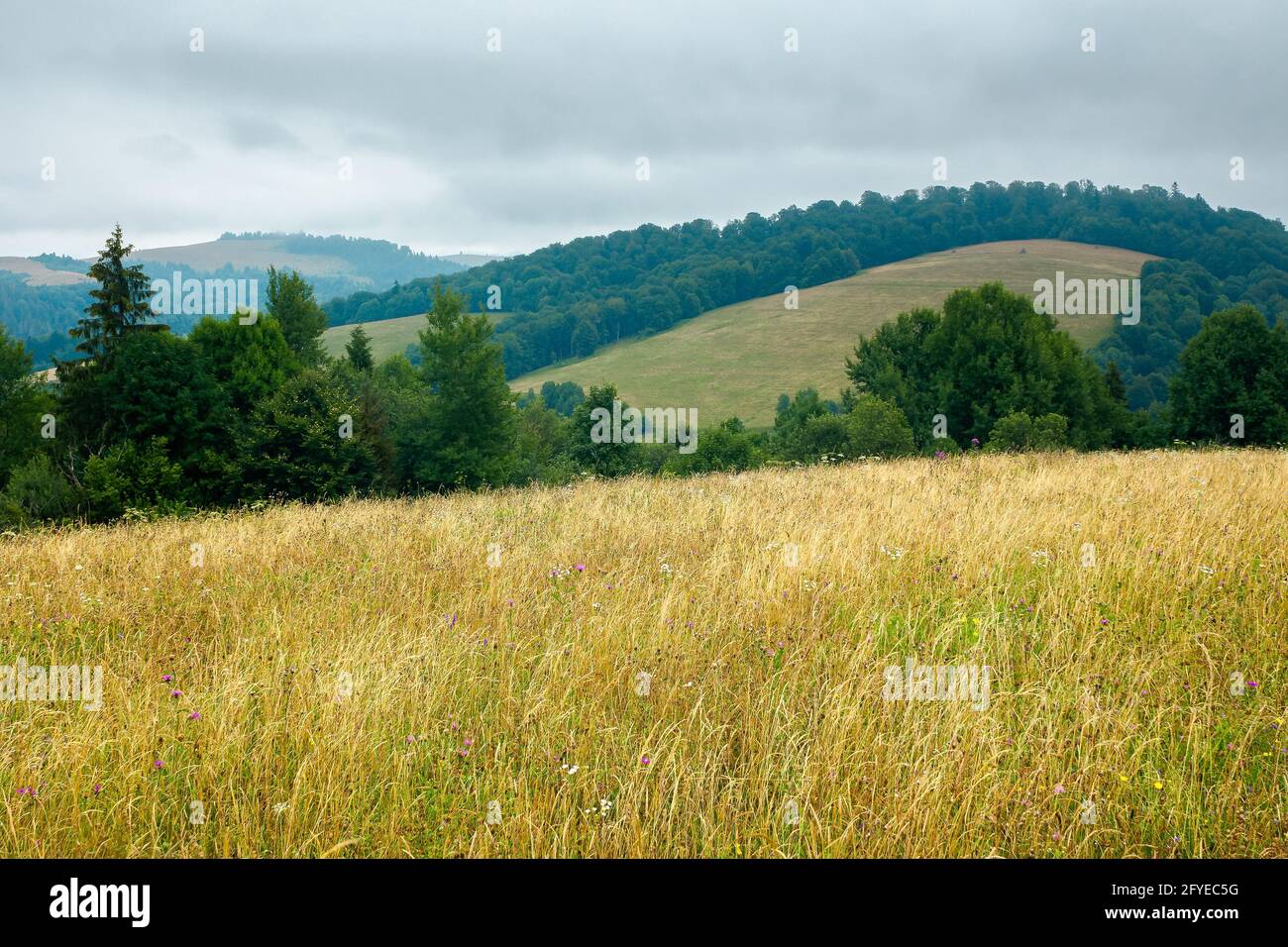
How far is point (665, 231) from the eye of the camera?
195250 mm

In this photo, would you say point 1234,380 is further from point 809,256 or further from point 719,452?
point 809,256

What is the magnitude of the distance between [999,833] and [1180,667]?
207cm

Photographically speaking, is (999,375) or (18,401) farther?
(999,375)

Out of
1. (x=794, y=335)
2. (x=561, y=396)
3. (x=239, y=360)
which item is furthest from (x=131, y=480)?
(x=794, y=335)

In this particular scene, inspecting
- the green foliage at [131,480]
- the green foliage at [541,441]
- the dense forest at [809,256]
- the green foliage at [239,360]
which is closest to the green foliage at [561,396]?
the green foliage at [541,441]

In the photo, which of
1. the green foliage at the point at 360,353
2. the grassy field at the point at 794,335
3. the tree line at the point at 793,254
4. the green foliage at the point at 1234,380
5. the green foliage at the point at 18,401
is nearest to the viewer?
the green foliage at the point at 1234,380

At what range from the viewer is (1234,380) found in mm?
47625

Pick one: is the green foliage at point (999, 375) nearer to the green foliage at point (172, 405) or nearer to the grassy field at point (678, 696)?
the green foliage at point (172, 405)

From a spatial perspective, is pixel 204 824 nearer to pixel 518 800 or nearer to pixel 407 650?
pixel 518 800

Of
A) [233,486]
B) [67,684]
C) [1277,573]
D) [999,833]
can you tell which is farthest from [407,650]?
[233,486]

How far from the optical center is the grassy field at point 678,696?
2.88m

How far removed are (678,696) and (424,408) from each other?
52.8 m

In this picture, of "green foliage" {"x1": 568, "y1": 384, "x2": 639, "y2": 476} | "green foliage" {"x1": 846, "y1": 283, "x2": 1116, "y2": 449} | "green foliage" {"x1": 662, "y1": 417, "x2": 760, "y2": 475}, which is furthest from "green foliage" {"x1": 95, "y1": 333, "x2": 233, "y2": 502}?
"green foliage" {"x1": 846, "y1": 283, "x2": 1116, "y2": 449}

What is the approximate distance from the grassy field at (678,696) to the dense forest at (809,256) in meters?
119
